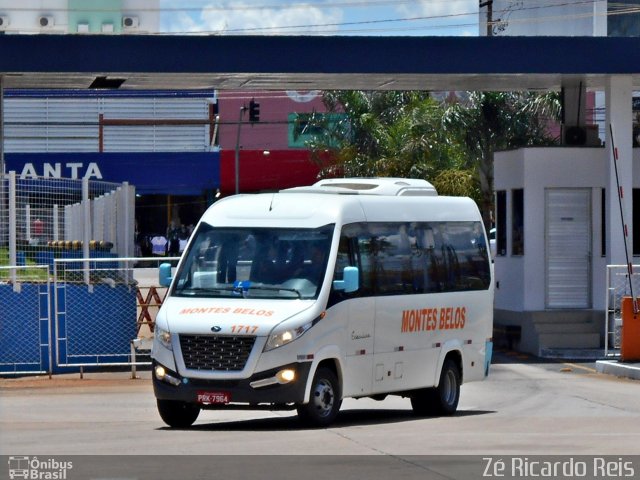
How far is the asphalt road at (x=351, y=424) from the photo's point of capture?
12664mm

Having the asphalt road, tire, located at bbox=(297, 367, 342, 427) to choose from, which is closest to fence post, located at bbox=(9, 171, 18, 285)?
the asphalt road

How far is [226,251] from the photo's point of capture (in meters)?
15.4

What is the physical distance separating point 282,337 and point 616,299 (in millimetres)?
12796

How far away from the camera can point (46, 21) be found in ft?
85.5

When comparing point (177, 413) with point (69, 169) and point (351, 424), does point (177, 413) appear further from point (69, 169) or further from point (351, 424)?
point (69, 169)

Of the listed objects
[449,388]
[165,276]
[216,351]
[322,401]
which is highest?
[165,276]

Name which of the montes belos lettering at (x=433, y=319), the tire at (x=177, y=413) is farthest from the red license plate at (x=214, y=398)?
the montes belos lettering at (x=433, y=319)

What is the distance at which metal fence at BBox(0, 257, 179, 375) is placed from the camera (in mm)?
21688

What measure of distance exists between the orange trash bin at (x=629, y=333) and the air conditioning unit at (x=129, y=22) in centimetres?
1076

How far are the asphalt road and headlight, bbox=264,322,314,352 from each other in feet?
2.96

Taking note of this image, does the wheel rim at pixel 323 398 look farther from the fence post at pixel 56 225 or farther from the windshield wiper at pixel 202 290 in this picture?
the fence post at pixel 56 225

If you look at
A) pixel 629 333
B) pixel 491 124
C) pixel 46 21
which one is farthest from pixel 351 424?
pixel 491 124
